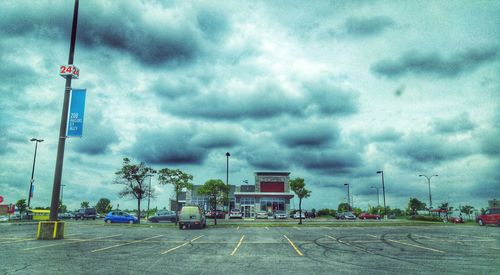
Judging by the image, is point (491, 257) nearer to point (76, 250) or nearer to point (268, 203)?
point (76, 250)

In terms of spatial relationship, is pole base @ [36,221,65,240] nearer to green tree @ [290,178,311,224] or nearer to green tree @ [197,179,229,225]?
green tree @ [290,178,311,224]

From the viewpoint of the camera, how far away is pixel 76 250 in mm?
13539

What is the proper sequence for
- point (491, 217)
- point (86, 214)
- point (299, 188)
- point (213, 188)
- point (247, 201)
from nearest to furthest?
point (491, 217), point (299, 188), point (86, 214), point (213, 188), point (247, 201)

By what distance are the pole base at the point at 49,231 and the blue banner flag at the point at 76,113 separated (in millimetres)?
5111

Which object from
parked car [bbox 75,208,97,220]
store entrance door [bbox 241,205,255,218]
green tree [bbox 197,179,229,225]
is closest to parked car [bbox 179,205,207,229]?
green tree [bbox 197,179,229,225]

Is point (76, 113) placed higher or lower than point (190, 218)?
higher

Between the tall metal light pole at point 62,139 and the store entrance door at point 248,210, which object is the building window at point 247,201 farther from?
the tall metal light pole at point 62,139

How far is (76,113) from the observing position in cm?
1886

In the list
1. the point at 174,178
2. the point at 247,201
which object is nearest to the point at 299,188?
the point at 174,178

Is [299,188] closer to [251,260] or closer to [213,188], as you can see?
[213,188]

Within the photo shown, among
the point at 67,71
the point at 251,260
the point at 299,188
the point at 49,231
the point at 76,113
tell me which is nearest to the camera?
the point at 251,260

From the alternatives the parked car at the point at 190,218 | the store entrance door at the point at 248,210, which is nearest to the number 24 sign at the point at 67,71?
the parked car at the point at 190,218

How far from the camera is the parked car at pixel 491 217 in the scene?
32.2m

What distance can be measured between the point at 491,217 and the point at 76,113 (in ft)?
127
